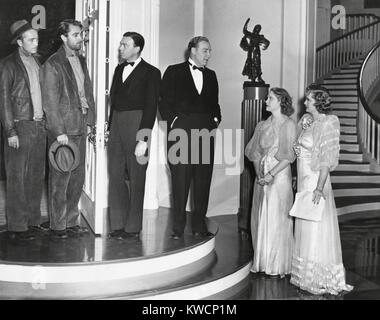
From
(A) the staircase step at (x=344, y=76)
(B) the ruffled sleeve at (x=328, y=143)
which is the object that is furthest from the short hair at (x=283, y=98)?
(A) the staircase step at (x=344, y=76)

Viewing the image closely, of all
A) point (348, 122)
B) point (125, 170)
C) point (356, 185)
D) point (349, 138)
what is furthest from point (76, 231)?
point (348, 122)

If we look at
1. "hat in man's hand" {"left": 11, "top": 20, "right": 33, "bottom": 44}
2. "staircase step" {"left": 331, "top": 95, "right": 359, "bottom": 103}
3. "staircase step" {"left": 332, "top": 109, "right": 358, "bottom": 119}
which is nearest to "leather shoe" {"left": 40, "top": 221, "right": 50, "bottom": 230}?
"hat in man's hand" {"left": 11, "top": 20, "right": 33, "bottom": 44}

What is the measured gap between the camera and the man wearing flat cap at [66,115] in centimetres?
413

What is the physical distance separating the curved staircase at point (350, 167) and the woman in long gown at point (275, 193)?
10.3ft

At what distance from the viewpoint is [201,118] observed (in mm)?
4469

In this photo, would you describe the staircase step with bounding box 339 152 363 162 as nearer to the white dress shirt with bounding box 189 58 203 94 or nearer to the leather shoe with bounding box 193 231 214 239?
the leather shoe with bounding box 193 231 214 239

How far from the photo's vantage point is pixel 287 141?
4344 millimetres

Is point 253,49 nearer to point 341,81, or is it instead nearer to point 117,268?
point 117,268

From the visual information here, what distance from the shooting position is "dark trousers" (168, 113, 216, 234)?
4438 mm

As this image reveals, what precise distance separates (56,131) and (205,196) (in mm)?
1274

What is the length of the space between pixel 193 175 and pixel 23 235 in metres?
1.35

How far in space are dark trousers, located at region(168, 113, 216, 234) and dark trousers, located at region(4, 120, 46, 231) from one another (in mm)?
969

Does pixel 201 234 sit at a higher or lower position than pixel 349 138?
lower

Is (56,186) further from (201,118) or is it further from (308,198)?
(308,198)
